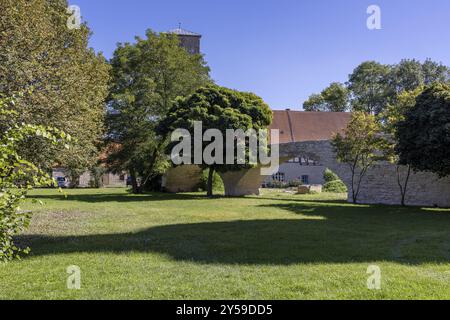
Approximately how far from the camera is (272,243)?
30.1ft

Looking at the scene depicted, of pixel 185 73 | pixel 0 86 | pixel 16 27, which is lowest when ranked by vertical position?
pixel 0 86

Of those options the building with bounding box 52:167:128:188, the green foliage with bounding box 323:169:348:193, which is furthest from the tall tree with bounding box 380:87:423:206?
the building with bounding box 52:167:128:188

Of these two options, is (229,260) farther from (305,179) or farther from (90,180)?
(90,180)

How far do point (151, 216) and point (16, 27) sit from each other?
7.69 m

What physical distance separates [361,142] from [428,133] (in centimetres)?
544

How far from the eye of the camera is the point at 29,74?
11.2 m

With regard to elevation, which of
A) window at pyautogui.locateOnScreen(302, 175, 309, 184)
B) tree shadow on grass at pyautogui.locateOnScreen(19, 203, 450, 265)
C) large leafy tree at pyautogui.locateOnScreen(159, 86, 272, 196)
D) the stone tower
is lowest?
tree shadow on grass at pyautogui.locateOnScreen(19, 203, 450, 265)

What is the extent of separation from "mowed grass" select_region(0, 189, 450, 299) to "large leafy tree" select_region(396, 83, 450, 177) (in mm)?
4741

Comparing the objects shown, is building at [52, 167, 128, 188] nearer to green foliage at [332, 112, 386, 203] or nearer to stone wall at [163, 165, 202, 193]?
stone wall at [163, 165, 202, 193]

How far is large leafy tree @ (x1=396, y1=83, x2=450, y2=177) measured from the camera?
16594 millimetres

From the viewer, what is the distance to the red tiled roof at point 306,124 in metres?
48.3

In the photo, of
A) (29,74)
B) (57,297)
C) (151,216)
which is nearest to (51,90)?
(29,74)

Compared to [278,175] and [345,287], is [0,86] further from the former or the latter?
[278,175]

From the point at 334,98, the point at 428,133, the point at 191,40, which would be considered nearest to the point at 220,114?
the point at 428,133
